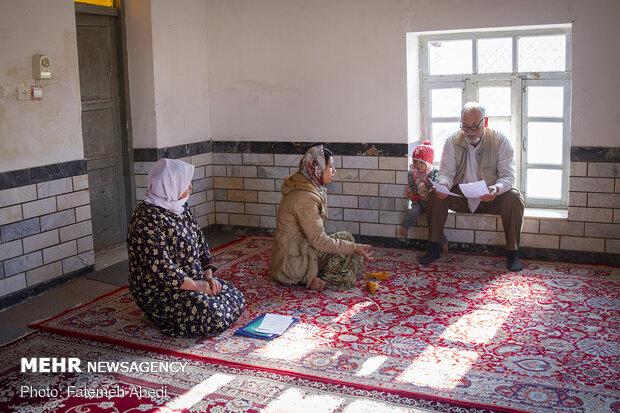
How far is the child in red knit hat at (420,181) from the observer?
6008mm

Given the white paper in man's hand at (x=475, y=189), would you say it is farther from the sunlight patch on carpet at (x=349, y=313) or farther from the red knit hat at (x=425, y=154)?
the sunlight patch on carpet at (x=349, y=313)

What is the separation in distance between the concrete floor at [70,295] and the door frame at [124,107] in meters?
0.59

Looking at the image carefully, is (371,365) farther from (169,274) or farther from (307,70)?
(307,70)

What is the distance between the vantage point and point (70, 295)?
5.14 metres

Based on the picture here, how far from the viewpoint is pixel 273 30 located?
261 inches

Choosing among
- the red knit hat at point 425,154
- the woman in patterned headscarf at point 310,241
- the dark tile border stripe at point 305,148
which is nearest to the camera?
the woman in patterned headscarf at point 310,241

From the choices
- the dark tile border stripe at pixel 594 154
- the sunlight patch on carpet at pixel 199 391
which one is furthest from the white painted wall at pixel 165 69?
the dark tile border stripe at pixel 594 154

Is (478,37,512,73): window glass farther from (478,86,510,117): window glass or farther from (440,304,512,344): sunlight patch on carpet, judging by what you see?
(440,304,512,344): sunlight patch on carpet

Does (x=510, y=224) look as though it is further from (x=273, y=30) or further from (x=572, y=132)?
(x=273, y=30)

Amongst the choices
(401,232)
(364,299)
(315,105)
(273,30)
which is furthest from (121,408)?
(273,30)

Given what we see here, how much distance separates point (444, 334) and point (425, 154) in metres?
2.25

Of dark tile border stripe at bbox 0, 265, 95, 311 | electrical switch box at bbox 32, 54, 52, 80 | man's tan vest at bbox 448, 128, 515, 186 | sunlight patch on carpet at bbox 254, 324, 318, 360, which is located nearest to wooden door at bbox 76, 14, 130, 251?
dark tile border stripe at bbox 0, 265, 95, 311

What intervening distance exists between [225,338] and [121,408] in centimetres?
98

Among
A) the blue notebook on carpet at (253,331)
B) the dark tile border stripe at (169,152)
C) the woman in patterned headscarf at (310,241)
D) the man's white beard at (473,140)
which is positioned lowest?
the blue notebook on carpet at (253,331)
